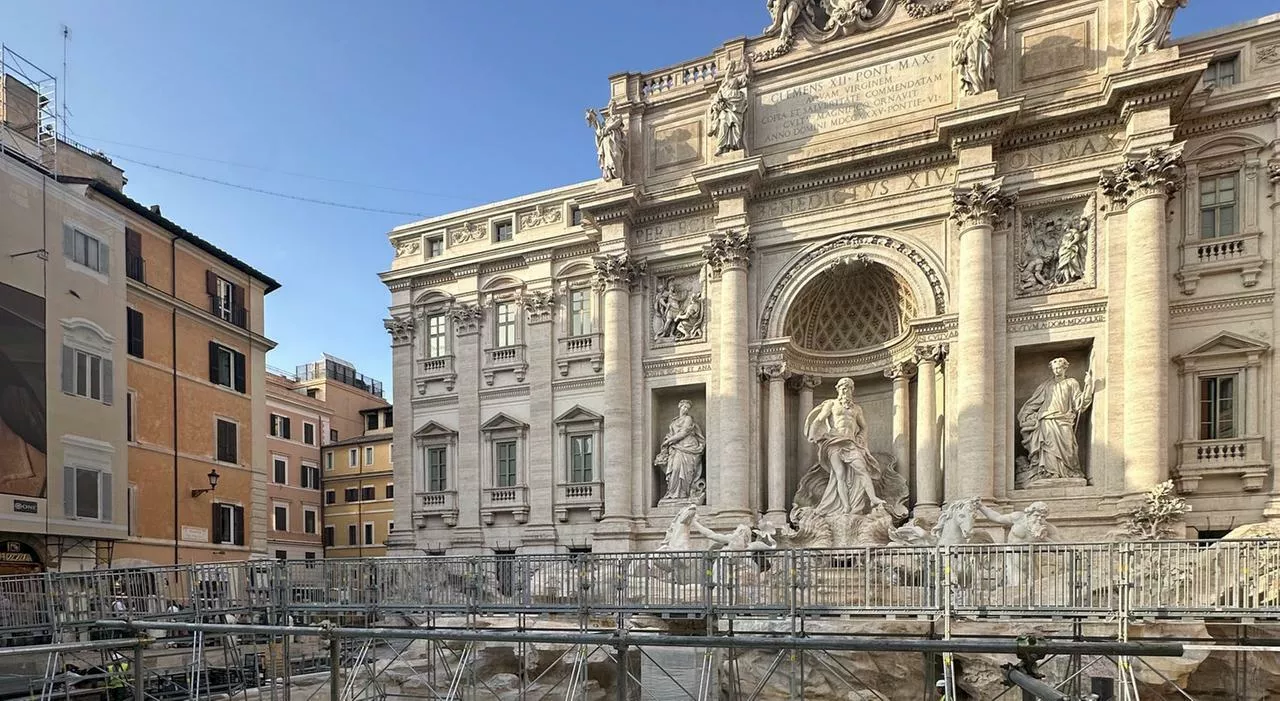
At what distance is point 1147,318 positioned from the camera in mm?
18531

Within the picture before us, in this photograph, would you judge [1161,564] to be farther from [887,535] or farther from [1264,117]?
[1264,117]

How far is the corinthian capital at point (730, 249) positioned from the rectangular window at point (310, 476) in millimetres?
36081

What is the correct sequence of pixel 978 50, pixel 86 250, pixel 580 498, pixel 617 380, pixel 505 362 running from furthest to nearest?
pixel 505 362 < pixel 580 498 < pixel 617 380 < pixel 86 250 < pixel 978 50

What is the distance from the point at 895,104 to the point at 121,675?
2248 cm

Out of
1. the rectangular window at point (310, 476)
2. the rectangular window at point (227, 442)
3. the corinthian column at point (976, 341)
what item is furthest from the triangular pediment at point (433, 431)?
the rectangular window at point (310, 476)

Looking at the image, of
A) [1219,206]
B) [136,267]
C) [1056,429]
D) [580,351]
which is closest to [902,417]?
[1056,429]

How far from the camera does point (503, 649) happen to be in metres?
15.9

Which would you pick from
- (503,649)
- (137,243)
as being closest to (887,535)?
(503,649)

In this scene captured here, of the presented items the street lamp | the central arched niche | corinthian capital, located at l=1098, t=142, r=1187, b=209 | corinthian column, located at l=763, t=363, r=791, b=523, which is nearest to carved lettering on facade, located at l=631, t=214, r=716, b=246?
the central arched niche

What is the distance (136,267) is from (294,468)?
2487 cm

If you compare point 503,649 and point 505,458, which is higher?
point 505,458

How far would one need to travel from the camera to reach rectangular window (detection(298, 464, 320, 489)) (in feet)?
162

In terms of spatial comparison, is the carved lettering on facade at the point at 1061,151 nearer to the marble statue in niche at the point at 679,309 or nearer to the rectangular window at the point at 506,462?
the marble statue in niche at the point at 679,309

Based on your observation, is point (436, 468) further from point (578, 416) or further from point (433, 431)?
point (578, 416)
